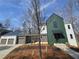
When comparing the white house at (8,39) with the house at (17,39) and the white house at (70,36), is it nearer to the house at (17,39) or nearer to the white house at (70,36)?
the house at (17,39)

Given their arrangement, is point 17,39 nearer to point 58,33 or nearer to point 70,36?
point 58,33

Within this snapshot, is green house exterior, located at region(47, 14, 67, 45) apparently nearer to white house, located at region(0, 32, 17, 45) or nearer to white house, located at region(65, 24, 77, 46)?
white house, located at region(65, 24, 77, 46)

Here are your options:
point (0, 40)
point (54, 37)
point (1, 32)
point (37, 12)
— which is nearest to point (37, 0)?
point (37, 12)

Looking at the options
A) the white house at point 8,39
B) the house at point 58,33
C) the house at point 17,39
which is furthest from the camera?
the house at point 17,39

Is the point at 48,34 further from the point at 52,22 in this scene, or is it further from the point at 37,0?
the point at 37,0

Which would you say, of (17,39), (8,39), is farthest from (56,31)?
(8,39)

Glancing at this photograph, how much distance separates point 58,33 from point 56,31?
2.41 ft

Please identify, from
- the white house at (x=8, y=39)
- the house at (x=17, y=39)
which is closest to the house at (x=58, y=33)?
the house at (x=17, y=39)

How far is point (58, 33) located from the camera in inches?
1254

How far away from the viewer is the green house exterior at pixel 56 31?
3147 cm

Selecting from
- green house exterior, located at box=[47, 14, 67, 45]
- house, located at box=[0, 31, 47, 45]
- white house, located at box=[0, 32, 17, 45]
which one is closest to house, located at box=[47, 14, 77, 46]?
green house exterior, located at box=[47, 14, 67, 45]

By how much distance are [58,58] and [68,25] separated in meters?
17.4

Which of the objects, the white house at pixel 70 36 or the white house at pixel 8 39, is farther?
the white house at pixel 8 39

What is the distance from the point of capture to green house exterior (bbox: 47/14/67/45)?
31469mm
